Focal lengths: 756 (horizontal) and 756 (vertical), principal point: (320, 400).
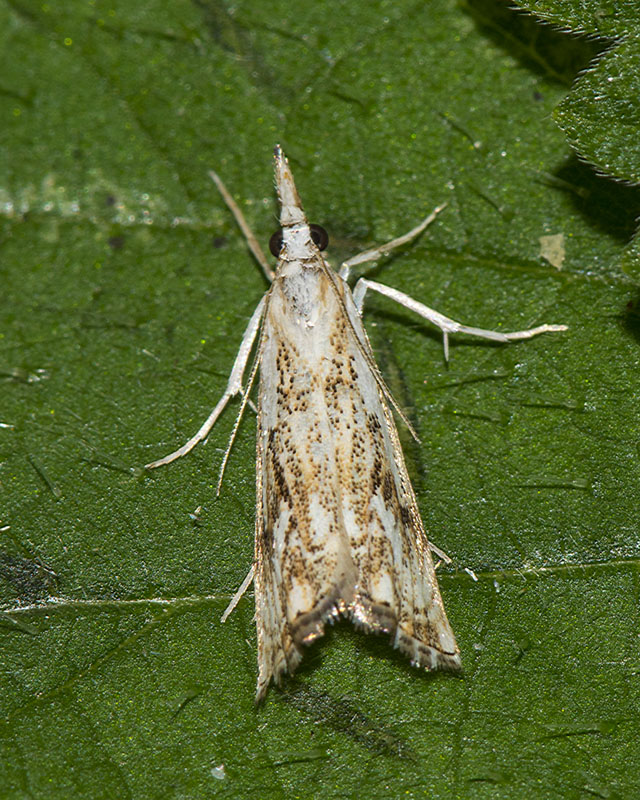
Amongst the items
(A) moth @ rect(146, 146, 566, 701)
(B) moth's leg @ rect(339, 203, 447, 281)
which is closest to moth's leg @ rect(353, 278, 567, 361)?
(A) moth @ rect(146, 146, 566, 701)

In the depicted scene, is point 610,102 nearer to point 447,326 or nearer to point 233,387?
point 447,326

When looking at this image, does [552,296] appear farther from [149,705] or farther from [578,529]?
[149,705]

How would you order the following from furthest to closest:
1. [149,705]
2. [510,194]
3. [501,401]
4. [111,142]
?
[111,142], [510,194], [501,401], [149,705]

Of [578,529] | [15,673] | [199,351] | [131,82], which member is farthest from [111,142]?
[578,529]

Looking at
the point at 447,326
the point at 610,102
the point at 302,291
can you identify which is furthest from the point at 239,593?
the point at 610,102

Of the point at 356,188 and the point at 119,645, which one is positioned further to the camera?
the point at 356,188

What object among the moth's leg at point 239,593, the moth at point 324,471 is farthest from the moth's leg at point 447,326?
the moth's leg at point 239,593

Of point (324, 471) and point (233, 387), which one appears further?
point (233, 387)

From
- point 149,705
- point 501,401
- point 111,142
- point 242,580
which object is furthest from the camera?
point 111,142

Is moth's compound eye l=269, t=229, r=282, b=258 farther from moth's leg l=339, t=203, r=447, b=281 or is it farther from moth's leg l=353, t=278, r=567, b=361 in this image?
moth's leg l=353, t=278, r=567, b=361
